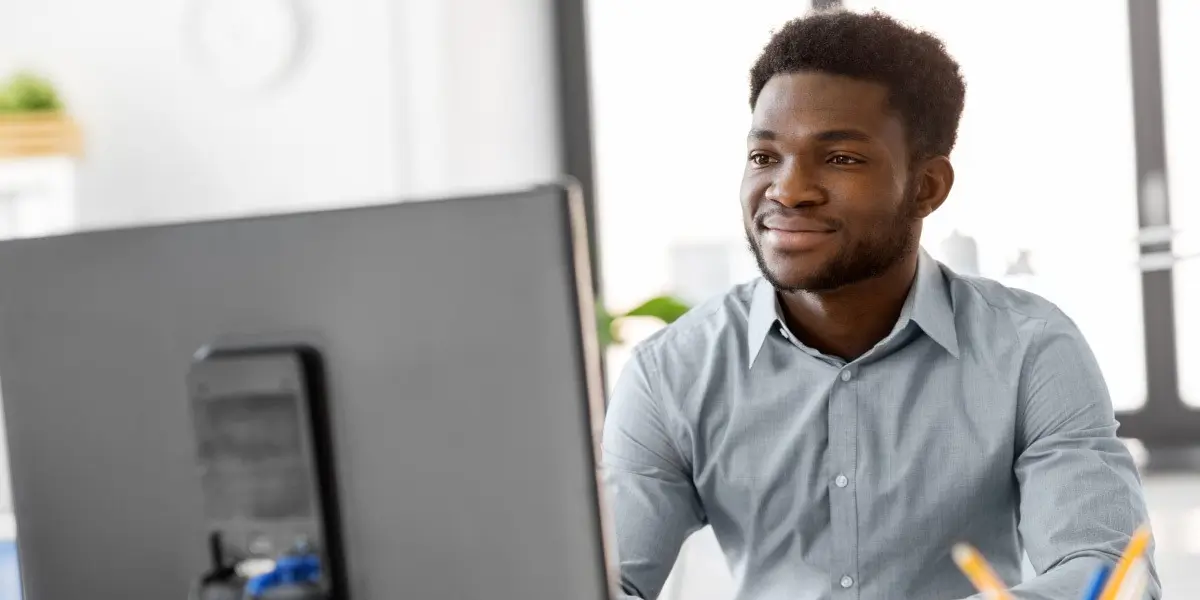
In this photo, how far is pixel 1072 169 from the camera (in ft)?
9.49

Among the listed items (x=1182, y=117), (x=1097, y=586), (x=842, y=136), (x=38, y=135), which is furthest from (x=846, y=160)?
(x=38, y=135)

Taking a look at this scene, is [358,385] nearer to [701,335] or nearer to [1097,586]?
[1097,586]

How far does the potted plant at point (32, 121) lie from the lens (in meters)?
2.75

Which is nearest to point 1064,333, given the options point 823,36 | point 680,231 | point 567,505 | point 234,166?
point 823,36

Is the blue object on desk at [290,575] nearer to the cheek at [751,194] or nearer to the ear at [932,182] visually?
A: the cheek at [751,194]

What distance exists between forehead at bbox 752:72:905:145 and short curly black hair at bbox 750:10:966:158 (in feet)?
0.04

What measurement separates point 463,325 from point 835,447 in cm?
74

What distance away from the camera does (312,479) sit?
655mm

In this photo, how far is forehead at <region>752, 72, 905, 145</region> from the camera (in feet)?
4.08

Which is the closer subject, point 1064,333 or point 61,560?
point 61,560

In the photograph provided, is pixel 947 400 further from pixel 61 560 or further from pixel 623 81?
pixel 623 81

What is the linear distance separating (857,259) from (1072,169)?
1.87 metres

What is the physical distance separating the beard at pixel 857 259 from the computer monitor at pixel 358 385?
681mm

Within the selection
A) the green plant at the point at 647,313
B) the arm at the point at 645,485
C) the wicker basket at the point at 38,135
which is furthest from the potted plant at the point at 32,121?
the arm at the point at 645,485
